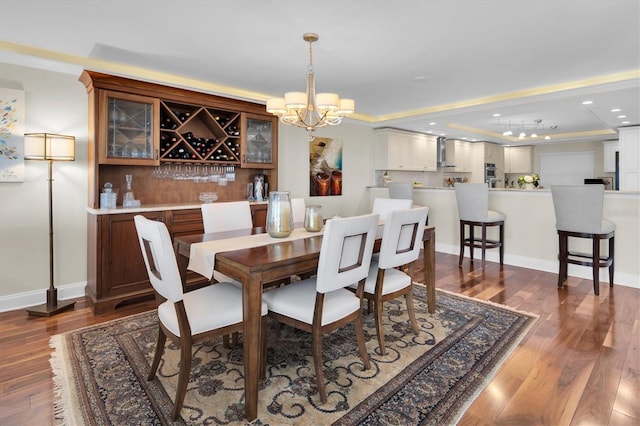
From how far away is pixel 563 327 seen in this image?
9.26 ft

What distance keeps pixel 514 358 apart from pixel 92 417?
2.52 m

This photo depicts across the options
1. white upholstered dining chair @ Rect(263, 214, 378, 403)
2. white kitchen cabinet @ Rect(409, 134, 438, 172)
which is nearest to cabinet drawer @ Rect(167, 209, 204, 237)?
white upholstered dining chair @ Rect(263, 214, 378, 403)

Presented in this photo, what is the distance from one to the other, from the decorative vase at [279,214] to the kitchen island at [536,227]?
12.1ft

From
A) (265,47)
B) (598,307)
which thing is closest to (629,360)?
(598,307)

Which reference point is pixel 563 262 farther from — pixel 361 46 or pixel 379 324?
pixel 361 46

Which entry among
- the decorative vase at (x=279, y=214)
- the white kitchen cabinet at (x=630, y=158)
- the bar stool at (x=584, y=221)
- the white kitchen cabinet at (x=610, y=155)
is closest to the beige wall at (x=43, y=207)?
the decorative vase at (x=279, y=214)

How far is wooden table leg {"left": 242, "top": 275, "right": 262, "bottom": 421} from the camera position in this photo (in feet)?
5.79

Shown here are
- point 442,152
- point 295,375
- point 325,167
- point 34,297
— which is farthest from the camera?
point 442,152

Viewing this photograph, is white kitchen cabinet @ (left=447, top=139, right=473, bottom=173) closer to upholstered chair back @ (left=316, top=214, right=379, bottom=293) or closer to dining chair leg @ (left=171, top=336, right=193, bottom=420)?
upholstered chair back @ (left=316, top=214, right=379, bottom=293)

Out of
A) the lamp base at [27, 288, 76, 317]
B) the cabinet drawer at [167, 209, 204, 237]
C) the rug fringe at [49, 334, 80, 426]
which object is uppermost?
the cabinet drawer at [167, 209, 204, 237]

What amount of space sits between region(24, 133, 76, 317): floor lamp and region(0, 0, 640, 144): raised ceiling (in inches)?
32.0

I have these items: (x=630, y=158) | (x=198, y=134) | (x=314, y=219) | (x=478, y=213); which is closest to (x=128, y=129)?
(x=198, y=134)

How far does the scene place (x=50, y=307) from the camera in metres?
3.13

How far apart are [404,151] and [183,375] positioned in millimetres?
6073
